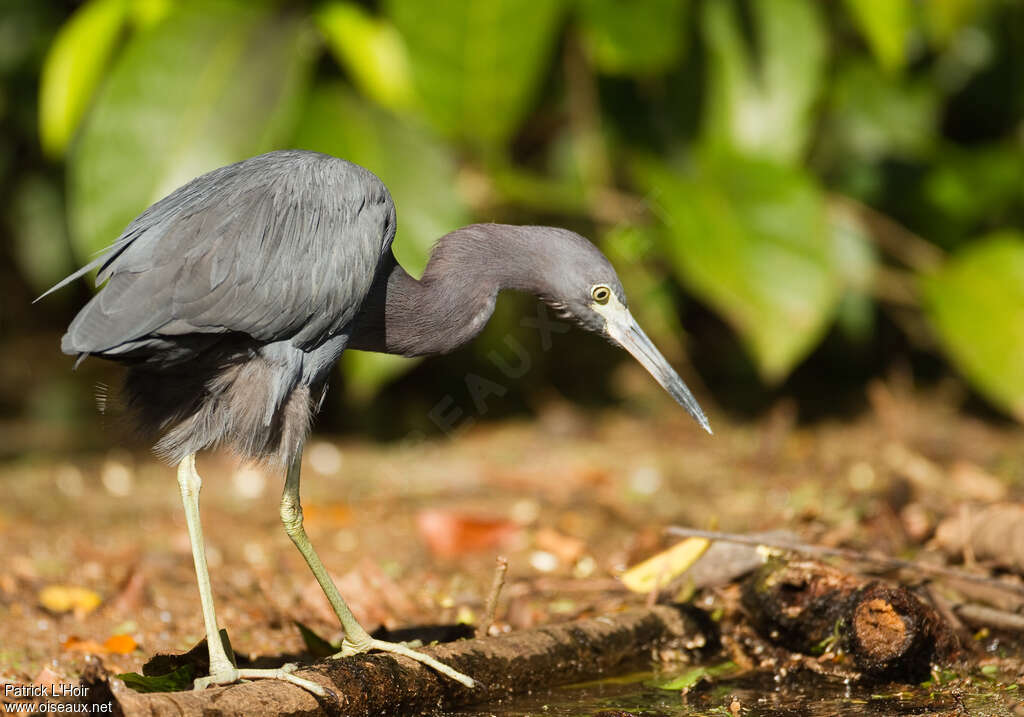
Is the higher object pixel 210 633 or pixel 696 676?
pixel 210 633

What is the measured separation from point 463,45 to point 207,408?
3409 millimetres

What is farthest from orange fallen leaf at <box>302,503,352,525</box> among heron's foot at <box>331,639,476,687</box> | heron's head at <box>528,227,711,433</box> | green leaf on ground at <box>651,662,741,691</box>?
green leaf on ground at <box>651,662,741,691</box>

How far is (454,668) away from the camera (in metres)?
3.56

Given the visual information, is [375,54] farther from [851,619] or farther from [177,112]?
Answer: [851,619]

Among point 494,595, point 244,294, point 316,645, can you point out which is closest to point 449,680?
point 494,595

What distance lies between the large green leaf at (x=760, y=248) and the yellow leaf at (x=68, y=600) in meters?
3.28

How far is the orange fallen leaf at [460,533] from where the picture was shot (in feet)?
18.0

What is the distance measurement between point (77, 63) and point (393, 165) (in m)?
1.90

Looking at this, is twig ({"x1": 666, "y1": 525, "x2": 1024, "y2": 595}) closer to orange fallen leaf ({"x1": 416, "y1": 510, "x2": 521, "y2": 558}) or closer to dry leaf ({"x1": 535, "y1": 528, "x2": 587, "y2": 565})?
dry leaf ({"x1": 535, "y1": 528, "x2": 587, "y2": 565})

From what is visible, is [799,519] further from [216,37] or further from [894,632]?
[216,37]

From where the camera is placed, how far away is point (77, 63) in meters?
6.90

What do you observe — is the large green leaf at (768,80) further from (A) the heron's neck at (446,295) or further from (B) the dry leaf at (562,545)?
(A) the heron's neck at (446,295)

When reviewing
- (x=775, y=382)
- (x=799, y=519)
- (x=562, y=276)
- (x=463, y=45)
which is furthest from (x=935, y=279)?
(x=562, y=276)

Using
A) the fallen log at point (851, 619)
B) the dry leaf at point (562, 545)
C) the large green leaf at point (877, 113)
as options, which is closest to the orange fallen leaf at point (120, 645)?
the dry leaf at point (562, 545)
